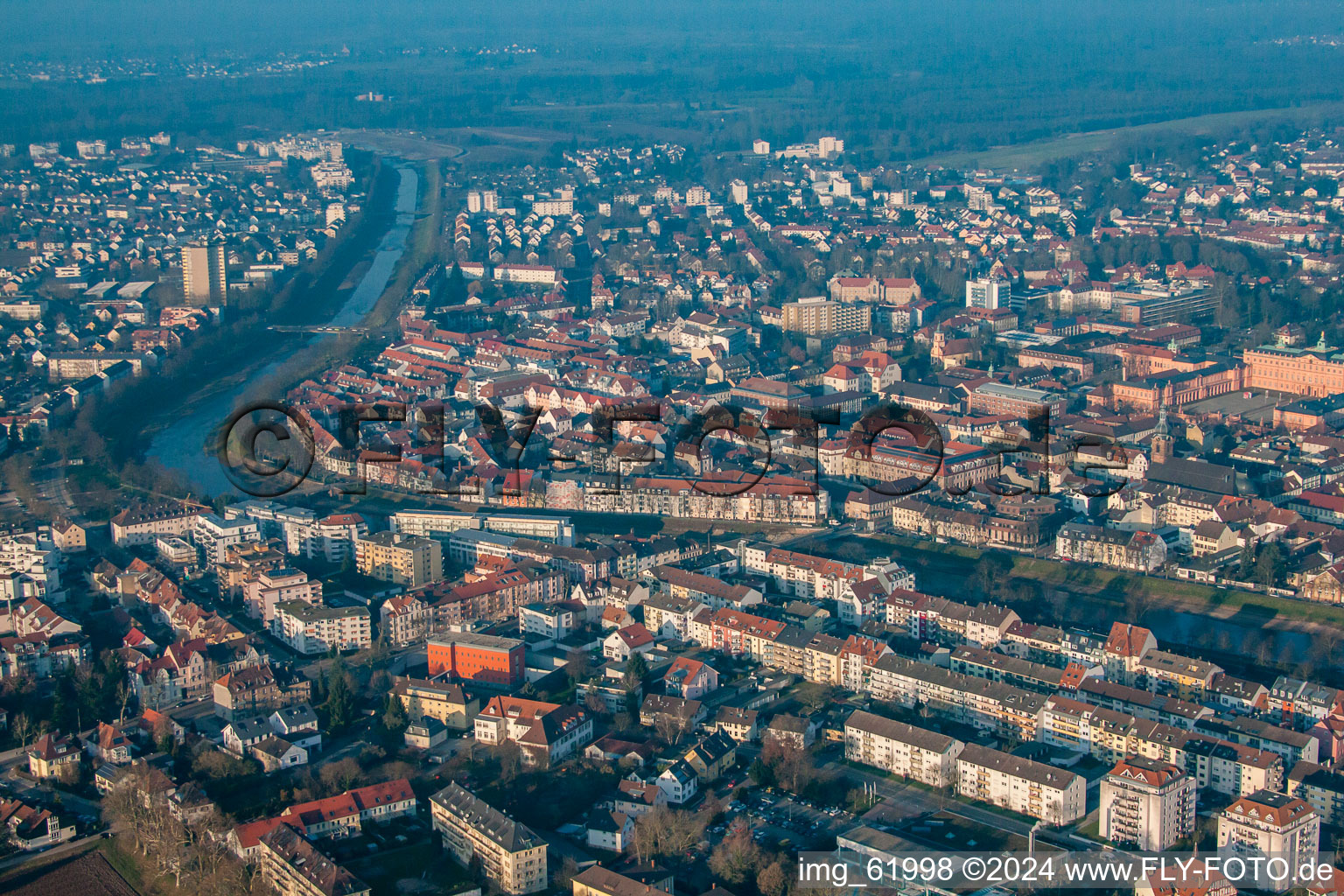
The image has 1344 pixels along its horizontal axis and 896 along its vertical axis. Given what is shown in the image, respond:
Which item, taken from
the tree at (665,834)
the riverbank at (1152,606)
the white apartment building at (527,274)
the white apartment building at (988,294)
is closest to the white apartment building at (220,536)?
the riverbank at (1152,606)

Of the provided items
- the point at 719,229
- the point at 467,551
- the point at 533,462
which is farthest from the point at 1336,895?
the point at 719,229

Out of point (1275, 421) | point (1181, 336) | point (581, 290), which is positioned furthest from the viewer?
point (581, 290)

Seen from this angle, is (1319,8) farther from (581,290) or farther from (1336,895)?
(1336,895)

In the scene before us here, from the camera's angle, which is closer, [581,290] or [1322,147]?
[581,290]

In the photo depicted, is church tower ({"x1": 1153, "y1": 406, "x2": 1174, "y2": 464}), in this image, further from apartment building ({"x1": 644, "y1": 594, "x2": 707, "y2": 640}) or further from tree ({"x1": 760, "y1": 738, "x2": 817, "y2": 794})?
tree ({"x1": 760, "y1": 738, "x2": 817, "y2": 794})

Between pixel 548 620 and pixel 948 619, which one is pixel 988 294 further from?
pixel 548 620

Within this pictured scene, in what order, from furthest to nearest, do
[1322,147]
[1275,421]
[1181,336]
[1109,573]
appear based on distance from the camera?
1. [1322,147]
2. [1181,336]
3. [1275,421]
4. [1109,573]

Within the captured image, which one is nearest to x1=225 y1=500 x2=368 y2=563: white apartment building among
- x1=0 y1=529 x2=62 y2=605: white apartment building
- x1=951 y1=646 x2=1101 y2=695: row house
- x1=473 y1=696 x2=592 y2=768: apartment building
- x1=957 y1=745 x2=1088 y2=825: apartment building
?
x1=0 y1=529 x2=62 y2=605: white apartment building

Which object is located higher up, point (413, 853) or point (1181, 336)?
point (1181, 336)
